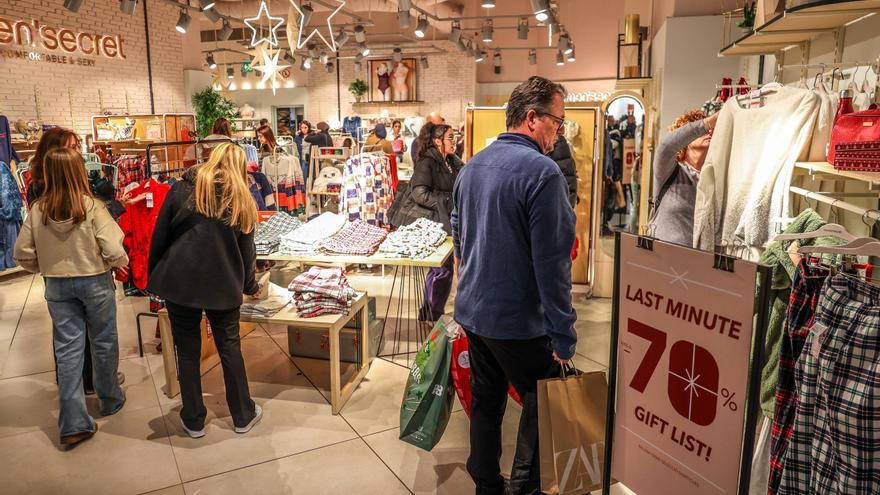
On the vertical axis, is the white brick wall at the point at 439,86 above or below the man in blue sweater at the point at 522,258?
above

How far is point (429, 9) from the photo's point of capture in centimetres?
1538

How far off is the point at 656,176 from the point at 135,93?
36.9ft

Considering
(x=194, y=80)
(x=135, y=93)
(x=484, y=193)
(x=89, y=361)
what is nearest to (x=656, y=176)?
(x=484, y=193)

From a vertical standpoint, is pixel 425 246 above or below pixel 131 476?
above

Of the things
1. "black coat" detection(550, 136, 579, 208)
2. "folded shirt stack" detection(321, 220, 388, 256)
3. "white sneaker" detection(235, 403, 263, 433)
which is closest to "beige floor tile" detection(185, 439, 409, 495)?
"white sneaker" detection(235, 403, 263, 433)

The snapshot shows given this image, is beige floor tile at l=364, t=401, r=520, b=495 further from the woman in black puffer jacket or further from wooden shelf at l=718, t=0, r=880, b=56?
wooden shelf at l=718, t=0, r=880, b=56

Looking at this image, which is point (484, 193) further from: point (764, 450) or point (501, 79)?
point (501, 79)

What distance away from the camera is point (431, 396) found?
2.98 meters

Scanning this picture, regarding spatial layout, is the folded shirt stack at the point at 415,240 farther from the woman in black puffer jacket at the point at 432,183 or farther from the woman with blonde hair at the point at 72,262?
the woman with blonde hair at the point at 72,262

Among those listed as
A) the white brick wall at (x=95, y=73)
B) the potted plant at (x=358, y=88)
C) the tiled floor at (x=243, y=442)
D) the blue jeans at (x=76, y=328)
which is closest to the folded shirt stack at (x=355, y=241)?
the tiled floor at (x=243, y=442)

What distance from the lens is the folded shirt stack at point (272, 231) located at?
4414 millimetres

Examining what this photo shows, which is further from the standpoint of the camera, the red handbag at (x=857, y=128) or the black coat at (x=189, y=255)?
the black coat at (x=189, y=255)

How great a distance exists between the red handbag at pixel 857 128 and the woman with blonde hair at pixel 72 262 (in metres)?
3.49

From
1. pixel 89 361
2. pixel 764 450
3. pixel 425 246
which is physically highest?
pixel 425 246
